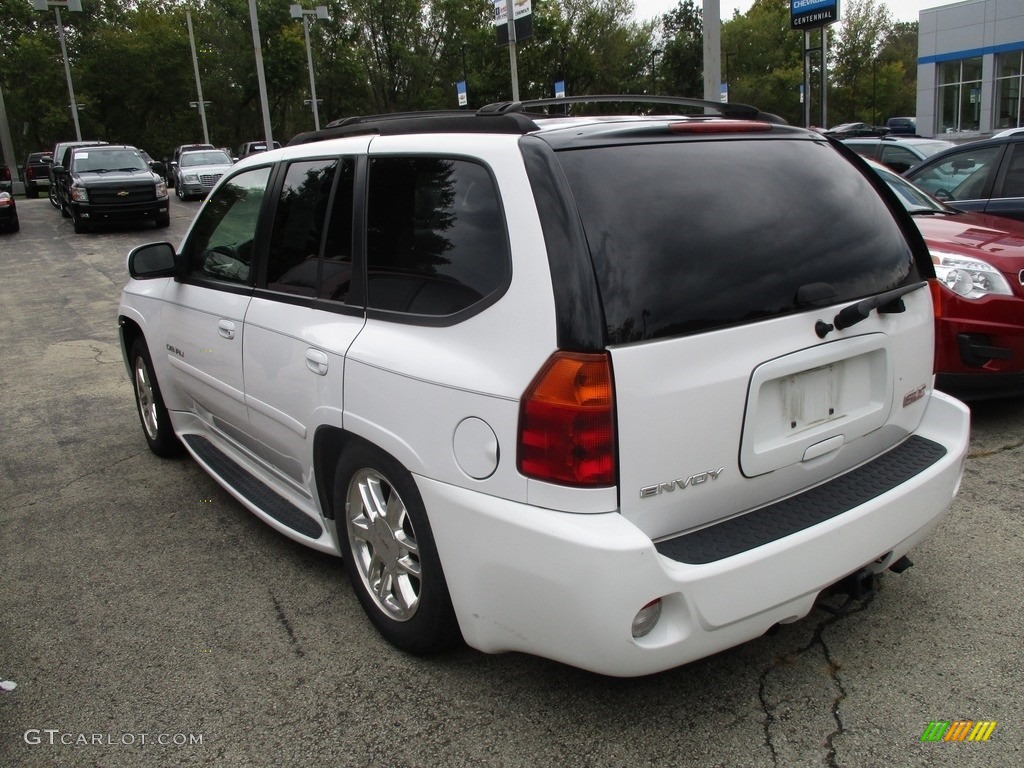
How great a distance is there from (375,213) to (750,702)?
194 cm

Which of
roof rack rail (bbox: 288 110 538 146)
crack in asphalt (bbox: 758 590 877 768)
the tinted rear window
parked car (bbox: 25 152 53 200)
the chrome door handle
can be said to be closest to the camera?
the tinted rear window

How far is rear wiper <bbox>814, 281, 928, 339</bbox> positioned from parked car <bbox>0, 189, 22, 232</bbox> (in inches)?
881

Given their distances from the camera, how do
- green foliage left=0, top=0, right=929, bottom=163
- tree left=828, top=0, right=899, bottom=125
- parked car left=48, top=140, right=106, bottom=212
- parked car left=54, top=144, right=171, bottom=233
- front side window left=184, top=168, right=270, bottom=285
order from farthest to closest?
tree left=828, top=0, right=899, bottom=125 < green foliage left=0, top=0, right=929, bottom=163 < parked car left=48, top=140, right=106, bottom=212 < parked car left=54, top=144, right=171, bottom=233 < front side window left=184, top=168, right=270, bottom=285

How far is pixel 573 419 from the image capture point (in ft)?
7.30

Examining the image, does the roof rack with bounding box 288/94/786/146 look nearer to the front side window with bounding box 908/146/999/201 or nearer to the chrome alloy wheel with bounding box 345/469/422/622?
the chrome alloy wheel with bounding box 345/469/422/622

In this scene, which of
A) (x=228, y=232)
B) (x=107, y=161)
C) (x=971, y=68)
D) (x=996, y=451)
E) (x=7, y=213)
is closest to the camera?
(x=228, y=232)

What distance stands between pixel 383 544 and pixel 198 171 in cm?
2713

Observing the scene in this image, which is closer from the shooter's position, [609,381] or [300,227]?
Result: [609,381]

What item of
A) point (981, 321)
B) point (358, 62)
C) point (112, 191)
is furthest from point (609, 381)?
point (358, 62)

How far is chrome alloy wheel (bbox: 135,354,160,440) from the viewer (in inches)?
198

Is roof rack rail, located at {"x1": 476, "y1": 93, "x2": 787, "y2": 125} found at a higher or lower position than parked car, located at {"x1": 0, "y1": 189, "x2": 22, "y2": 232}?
higher

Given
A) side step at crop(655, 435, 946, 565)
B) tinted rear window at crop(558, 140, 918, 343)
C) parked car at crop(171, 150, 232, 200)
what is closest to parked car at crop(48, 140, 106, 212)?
parked car at crop(171, 150, 232, 200)

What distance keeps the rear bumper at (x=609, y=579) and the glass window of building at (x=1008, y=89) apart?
37079 millimetres

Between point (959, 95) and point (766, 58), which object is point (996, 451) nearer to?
point (959, 95)
